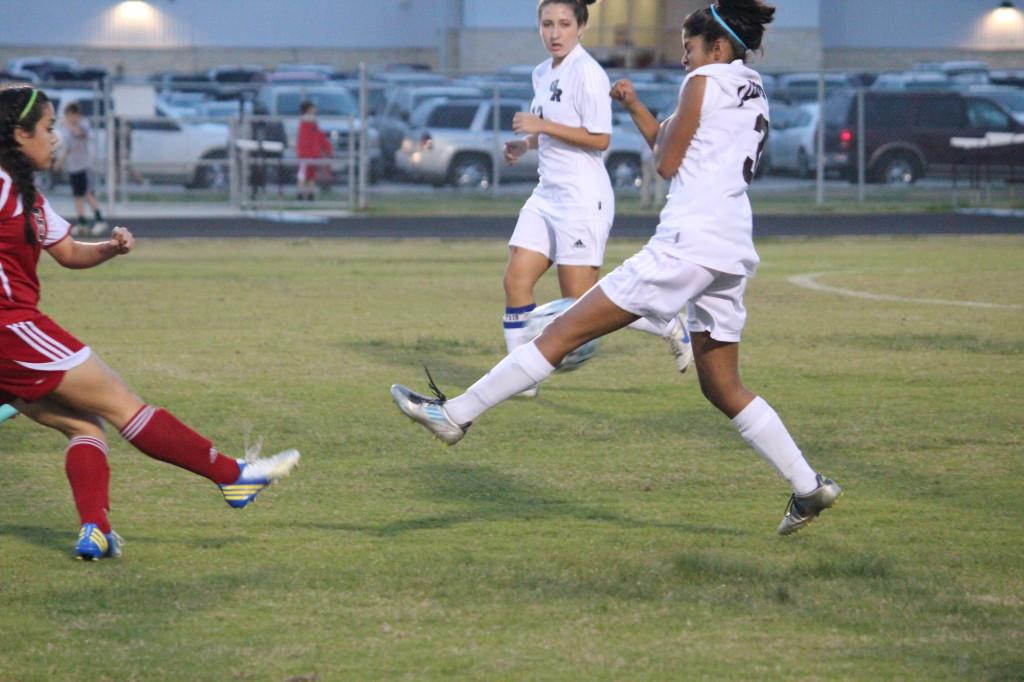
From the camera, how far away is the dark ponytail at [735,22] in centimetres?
598

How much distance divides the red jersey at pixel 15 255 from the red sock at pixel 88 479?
21.0 inches

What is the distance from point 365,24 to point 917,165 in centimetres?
3505

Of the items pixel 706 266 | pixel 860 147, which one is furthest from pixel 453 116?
pixel 706 266

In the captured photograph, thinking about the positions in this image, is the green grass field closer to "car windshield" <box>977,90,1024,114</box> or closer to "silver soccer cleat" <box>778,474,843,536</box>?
"silver soccer cleat" <box>778,474,843,536</box>

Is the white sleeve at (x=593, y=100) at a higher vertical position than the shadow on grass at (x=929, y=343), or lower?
higher

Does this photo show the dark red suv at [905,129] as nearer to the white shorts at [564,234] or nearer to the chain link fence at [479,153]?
the chain link fence at [479,153]

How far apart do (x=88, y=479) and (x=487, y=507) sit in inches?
65.2

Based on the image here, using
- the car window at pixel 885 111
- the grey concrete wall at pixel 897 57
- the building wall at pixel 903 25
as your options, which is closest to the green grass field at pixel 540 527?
the car window at pixel 885 111

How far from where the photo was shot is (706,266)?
5.88 metres

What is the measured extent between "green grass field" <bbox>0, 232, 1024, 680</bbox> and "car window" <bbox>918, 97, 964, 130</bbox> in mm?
21666

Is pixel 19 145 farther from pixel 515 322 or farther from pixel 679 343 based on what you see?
pixel 679 343

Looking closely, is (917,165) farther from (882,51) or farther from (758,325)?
(882,51)

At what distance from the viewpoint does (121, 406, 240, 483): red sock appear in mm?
5676

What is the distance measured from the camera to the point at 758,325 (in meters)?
12.9
